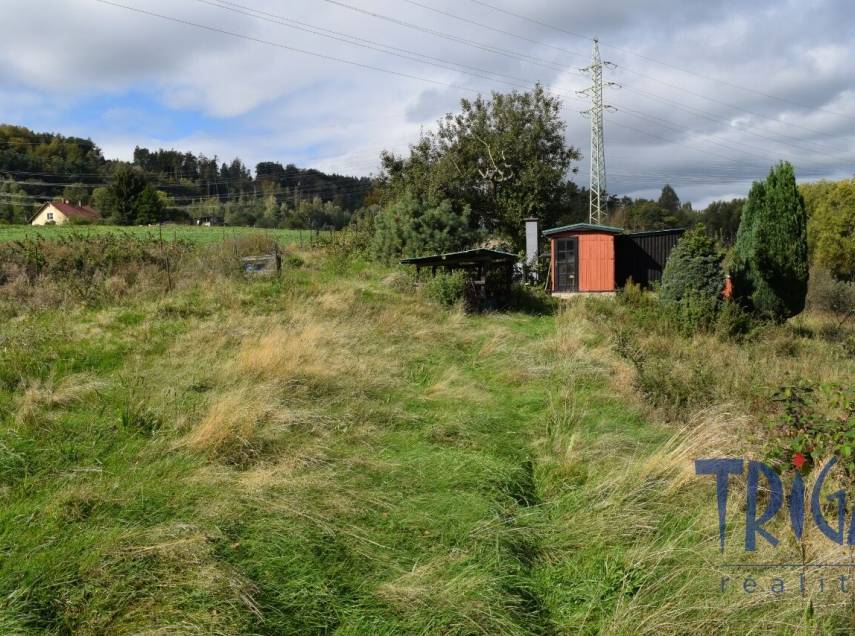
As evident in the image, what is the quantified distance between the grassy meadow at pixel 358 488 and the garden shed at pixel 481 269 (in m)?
6.40

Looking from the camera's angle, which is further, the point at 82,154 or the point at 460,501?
the point at 82,154

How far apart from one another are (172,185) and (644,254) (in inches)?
3121

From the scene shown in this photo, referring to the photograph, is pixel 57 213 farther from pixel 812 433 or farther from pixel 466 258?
pixel 812 433

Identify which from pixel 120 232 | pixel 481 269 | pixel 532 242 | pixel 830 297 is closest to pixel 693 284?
pixel 481 269

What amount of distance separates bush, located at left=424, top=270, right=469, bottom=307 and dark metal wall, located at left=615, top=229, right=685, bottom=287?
32.1 feet

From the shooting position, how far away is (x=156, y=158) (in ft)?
332

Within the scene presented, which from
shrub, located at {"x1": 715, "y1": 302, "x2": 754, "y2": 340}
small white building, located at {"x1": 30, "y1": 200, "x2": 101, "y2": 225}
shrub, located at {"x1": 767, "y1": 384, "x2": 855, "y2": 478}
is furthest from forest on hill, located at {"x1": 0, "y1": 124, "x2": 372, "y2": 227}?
shrub, located at {"x1": 767, "y1": 384, "x2": 855, "y2": 478}

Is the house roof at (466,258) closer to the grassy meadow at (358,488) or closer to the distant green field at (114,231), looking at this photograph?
the grassy meadow at (358,488)

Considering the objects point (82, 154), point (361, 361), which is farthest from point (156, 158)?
point (361, 361)

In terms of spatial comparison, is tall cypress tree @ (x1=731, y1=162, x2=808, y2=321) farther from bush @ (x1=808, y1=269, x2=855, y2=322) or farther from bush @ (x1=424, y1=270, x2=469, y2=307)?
bush @ (x1=808, y1=269, x2=855, y2=322)

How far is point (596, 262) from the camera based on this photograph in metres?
20.1

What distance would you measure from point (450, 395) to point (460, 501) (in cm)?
267

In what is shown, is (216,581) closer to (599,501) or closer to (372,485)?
(372,485)

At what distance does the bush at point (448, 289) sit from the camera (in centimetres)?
1337
